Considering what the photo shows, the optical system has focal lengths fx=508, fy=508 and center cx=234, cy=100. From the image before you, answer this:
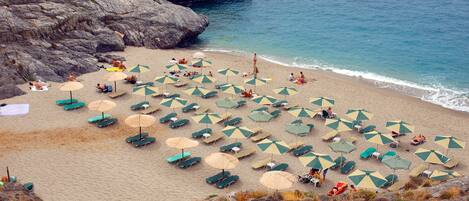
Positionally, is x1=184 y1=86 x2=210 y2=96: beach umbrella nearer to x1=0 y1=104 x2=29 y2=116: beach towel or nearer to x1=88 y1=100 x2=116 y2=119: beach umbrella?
x1=88 y1=100 x2=116 y2=119: beach umbrella

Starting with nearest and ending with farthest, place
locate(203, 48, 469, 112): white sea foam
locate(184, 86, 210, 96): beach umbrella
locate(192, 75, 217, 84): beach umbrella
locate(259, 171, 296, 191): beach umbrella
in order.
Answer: locate(259, 171, 296, 191): beach umbrella < locate(184, 86, 210, 96): beach umbrella < locate(192, 75, 217, 84): beach umbrella < locate(203, 48, 469, 112): white sea foam

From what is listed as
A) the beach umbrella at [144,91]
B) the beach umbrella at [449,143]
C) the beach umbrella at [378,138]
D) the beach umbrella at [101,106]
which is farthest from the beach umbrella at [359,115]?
the beach umbrella at [101,106]

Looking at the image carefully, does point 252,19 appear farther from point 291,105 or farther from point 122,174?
point 122,174

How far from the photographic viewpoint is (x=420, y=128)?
3375 centimetres

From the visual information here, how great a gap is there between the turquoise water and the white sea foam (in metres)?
0.08

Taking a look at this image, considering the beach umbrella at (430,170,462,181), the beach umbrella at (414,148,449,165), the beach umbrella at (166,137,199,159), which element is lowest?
the beach umbrella at (430,170,462,181)

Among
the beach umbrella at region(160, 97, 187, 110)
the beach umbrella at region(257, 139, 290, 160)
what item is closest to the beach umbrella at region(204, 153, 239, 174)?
the beach umbrella at region(257, 139, 290, 160)

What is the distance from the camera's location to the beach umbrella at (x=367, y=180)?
2359 cm

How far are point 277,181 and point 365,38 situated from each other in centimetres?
4021

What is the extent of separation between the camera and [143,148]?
28.7 m

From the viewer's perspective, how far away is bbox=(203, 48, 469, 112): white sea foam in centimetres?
4016

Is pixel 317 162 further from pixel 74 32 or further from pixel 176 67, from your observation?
pixel 74 32

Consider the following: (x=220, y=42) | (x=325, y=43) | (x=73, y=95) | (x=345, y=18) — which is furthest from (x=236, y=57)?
(x=345, y=18)

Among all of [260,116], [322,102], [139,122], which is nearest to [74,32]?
[139,122]
